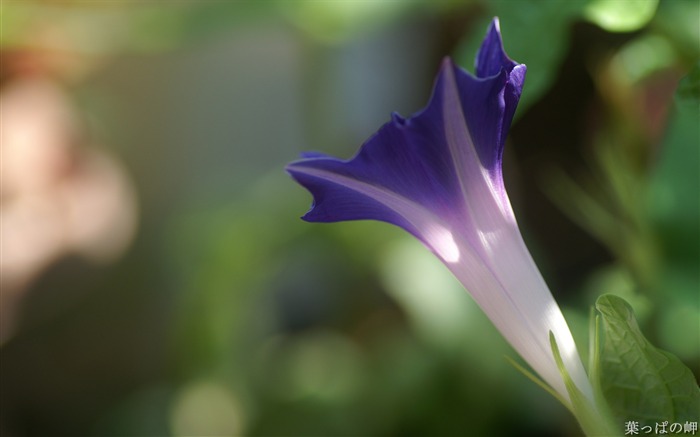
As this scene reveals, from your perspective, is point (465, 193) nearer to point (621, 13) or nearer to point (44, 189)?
point (621, 13)

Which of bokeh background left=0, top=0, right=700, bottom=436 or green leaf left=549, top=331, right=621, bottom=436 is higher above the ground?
bokeh background left=0, top=0, right=700, bottom=436

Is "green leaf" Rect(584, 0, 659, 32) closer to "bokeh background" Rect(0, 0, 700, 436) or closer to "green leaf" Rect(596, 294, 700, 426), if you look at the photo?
"bokeh background" Rect(0, 0, 700, 436)

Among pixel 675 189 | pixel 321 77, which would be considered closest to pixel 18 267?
pixel 321 77

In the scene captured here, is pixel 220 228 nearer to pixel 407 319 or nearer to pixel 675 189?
pixel 407 319

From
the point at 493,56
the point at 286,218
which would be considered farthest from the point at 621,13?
the point at 286,218

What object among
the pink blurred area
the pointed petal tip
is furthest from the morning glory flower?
the pink blurred area
